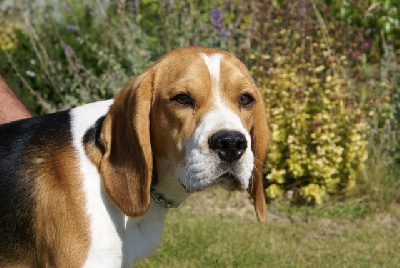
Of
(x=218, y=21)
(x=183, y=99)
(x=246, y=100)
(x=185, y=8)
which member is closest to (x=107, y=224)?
(x=183, y=99)

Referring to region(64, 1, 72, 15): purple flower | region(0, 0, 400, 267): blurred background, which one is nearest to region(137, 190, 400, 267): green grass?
region(0, 0, 400, 267): blurred background

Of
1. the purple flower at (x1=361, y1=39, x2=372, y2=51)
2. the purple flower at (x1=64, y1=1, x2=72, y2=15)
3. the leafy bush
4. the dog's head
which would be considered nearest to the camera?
the dog's head

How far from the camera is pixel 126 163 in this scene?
12.8ft

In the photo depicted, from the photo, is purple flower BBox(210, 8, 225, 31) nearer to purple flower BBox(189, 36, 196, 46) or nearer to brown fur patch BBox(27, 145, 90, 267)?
purple flower BBox(189, 36, 196, 46)

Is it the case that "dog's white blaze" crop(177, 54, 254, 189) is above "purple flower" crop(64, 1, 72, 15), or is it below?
Answer: above

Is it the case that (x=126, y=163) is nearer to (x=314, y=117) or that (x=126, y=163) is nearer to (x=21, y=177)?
(x=21, y=177)

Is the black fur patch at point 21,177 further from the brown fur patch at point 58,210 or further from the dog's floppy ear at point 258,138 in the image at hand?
the dog's floppy ear at point 258,138

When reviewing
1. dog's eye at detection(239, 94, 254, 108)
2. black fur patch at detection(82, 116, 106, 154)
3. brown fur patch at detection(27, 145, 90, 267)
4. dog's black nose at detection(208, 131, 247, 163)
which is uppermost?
dog's black nose at detection(208, 131, 247, 163)

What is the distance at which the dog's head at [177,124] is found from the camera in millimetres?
3717

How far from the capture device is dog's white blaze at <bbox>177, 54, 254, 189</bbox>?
3.64 metres

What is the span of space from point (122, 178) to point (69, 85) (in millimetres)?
4483

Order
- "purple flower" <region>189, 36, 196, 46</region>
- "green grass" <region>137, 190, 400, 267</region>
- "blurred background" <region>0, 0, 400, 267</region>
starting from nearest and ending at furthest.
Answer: "green grass" <region>137, 190, 400, 267</region> → "blurred background" <region>0, 0, 400, 267</region> → "purple flower" <region>189, 36, 196, 46</region>

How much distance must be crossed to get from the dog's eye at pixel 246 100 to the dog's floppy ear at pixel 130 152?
47 centimetres

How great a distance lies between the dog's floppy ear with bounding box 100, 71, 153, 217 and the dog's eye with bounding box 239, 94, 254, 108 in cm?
47
